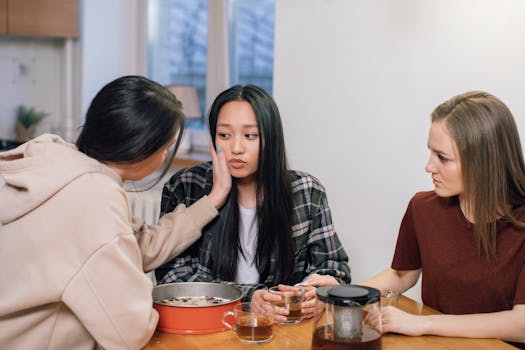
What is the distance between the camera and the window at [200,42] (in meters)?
3.71

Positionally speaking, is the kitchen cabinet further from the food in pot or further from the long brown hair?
the long brown hair

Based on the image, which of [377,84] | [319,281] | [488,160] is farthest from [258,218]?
[377,84]

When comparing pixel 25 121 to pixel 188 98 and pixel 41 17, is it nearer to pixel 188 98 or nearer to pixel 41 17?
pixel 41 17

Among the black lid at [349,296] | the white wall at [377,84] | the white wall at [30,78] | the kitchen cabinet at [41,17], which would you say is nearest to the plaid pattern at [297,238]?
the white wall at [377,84]

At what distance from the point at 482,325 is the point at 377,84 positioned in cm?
122

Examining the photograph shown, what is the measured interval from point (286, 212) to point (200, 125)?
2.15m

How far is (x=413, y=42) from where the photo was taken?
2438 millimetres

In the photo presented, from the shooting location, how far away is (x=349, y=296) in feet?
4.31

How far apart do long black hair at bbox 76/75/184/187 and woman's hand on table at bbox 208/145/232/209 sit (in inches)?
16.6

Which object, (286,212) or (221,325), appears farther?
(286,212)

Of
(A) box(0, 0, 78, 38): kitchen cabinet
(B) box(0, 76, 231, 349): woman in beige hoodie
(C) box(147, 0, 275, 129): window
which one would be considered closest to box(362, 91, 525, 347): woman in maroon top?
(B) box(0, 76, 231, 349): woman in beige hoodie

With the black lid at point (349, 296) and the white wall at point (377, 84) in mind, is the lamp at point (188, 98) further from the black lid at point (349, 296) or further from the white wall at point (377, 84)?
the black lid at point (349, 296)

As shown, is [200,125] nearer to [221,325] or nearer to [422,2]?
[422,2]

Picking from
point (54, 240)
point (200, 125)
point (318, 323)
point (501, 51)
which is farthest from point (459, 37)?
point (200, 125)
